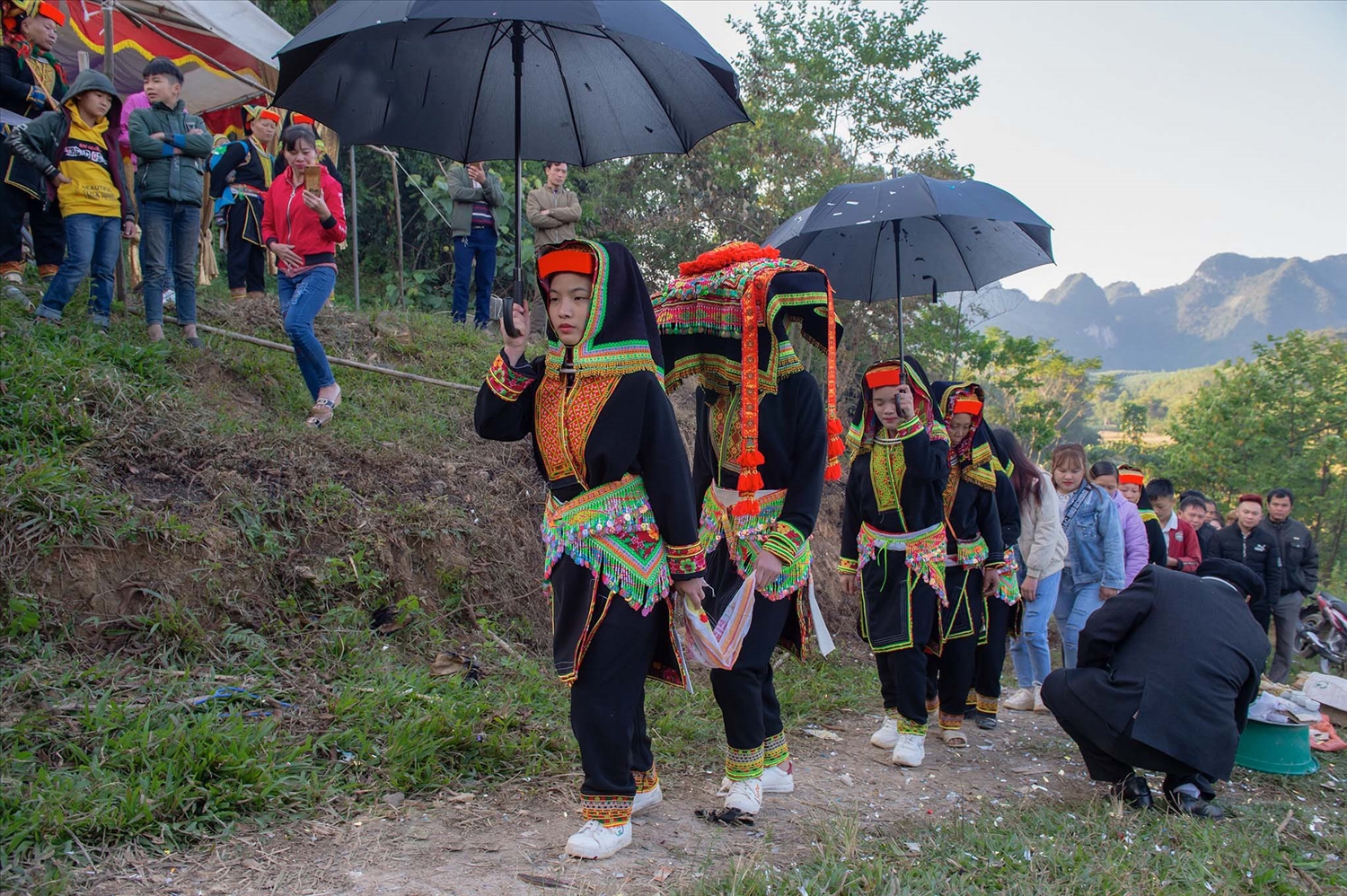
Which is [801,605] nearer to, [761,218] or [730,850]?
[730,850]

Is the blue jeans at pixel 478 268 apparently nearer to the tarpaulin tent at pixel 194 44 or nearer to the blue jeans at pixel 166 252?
the tarpaulin tent at pixel 194 44

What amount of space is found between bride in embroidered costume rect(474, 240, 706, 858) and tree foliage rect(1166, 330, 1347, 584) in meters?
26.9

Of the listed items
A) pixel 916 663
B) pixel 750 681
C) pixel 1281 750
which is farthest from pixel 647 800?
pixel 1281 750

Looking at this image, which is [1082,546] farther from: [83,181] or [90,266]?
[83,181]

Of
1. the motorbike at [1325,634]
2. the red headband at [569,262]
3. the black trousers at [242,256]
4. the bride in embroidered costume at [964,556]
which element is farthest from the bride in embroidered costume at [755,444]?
the motorbike at [1325,634]

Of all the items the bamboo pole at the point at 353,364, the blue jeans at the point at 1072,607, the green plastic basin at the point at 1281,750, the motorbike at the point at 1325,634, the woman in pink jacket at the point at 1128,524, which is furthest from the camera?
the motorbike at the point at 1325,634

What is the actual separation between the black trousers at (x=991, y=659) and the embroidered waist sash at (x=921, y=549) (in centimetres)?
84

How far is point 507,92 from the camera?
4.12m

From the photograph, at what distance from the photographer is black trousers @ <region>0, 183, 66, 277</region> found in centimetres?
633

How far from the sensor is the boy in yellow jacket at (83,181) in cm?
607

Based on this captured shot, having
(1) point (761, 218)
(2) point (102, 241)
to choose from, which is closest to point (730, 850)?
(2) point (102, 241)

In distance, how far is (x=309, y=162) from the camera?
251 inches

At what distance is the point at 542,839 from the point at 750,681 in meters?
0.99

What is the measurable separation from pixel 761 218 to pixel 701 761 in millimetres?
12614
